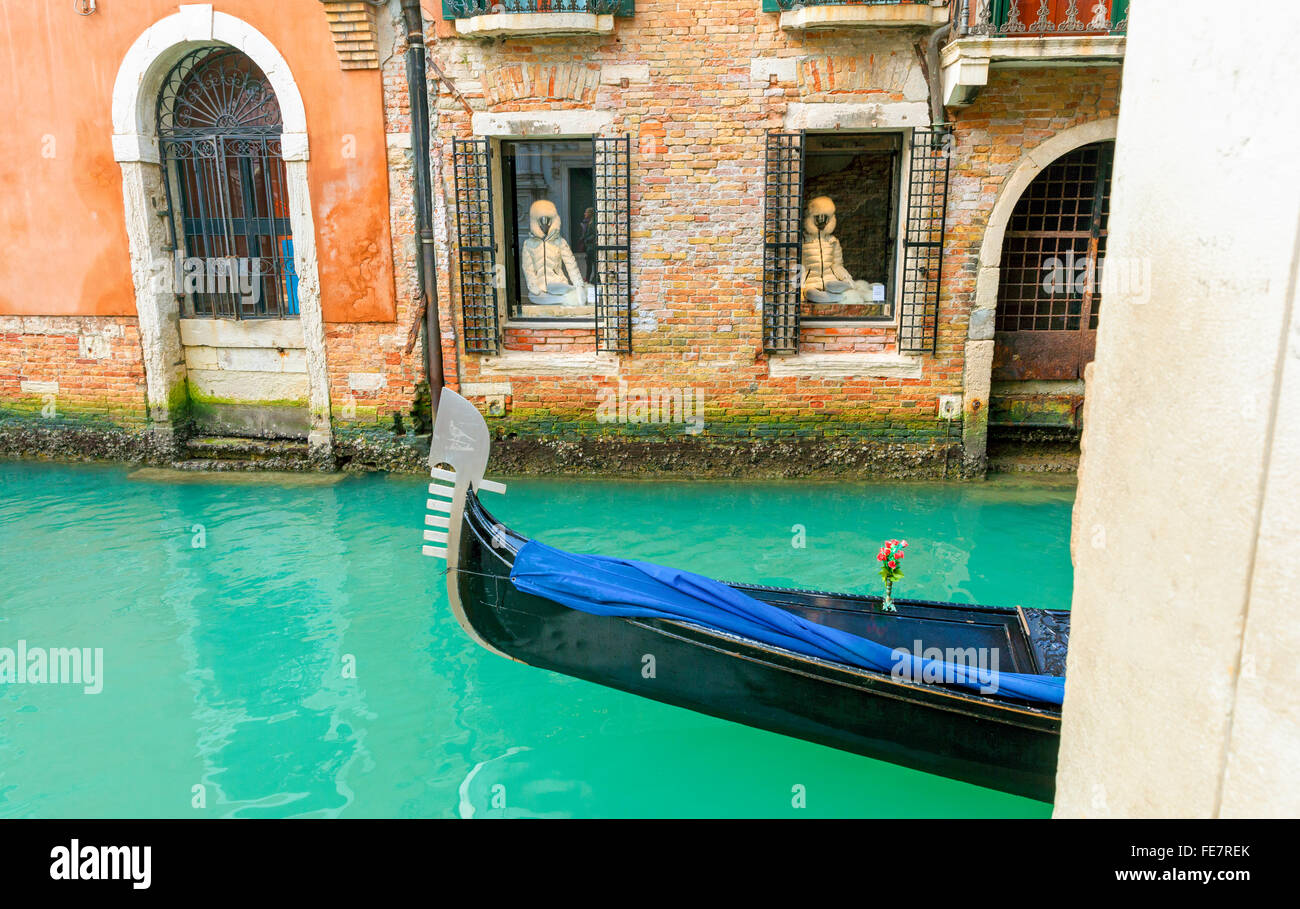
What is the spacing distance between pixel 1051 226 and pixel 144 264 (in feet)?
24.8

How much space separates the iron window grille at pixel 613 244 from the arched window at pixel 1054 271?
10.2 feet

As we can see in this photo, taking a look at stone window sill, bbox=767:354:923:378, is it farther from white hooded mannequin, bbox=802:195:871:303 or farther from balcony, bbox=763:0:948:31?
balcony, bbox=763:0:948:31

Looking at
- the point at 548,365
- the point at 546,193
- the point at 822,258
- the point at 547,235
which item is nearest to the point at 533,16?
the point at 546,193

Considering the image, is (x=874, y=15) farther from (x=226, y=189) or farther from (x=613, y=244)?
(x=226, y=189)

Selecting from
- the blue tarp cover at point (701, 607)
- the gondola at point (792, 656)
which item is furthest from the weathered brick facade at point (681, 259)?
the blue tarp cover at point (701, 607)

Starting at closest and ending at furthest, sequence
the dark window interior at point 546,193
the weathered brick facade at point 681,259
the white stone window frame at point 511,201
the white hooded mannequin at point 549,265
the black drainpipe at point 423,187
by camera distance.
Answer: the weathered brick facade at point 681,259, the black drainpipe at point 423,187, the white stone window frame at point 511,201, the dark window interior at point 546,193, the white hooded mannequin at point 549,265

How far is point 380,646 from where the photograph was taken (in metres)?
4.74

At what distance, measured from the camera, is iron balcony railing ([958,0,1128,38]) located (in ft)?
20.0

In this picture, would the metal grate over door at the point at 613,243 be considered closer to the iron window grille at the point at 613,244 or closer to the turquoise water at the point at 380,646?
the iron window grille at the point at 613,244

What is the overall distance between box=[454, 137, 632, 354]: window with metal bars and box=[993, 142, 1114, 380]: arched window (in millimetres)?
3177

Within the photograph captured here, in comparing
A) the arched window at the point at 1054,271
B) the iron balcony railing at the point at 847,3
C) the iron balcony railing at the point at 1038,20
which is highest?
the iron balcony railing at the point at 847,3

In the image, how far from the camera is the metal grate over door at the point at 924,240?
6.78 metres

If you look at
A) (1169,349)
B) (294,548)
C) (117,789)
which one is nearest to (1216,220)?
(1169,349)

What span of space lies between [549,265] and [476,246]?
0.65m
